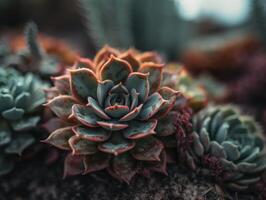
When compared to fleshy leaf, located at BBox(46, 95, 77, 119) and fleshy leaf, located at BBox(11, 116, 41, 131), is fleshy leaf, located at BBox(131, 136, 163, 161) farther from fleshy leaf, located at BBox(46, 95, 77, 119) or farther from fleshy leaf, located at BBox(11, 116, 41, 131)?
fleshy leaf, located at BBox(11, 116, 41, 131)

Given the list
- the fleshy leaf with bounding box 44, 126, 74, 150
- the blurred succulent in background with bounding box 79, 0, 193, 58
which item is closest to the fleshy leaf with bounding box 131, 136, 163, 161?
the fleshy leaf with bounding box 44, 126, 74, 150

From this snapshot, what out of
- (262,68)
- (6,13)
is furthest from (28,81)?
(6,13)

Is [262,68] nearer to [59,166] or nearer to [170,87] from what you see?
[170,87]

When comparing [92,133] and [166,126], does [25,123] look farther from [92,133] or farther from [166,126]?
[166,126]

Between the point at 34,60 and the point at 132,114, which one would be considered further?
the point at 34,60

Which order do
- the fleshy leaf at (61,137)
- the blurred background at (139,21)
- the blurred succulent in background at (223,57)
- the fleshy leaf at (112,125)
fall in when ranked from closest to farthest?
the fleshy leaf at (112,125) → the fleshy leaf at (61,137) → the blurred background at (139,21) → the blurred succulent in background at (223,57)

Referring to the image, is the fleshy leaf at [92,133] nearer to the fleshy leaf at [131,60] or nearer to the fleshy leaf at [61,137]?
the fleshy leaf at [61,137]

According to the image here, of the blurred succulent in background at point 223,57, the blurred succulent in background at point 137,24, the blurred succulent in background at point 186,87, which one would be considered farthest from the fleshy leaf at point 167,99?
the blurred succulent in background at point 223,57

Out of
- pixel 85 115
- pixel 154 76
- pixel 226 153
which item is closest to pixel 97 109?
pixel 85 115
